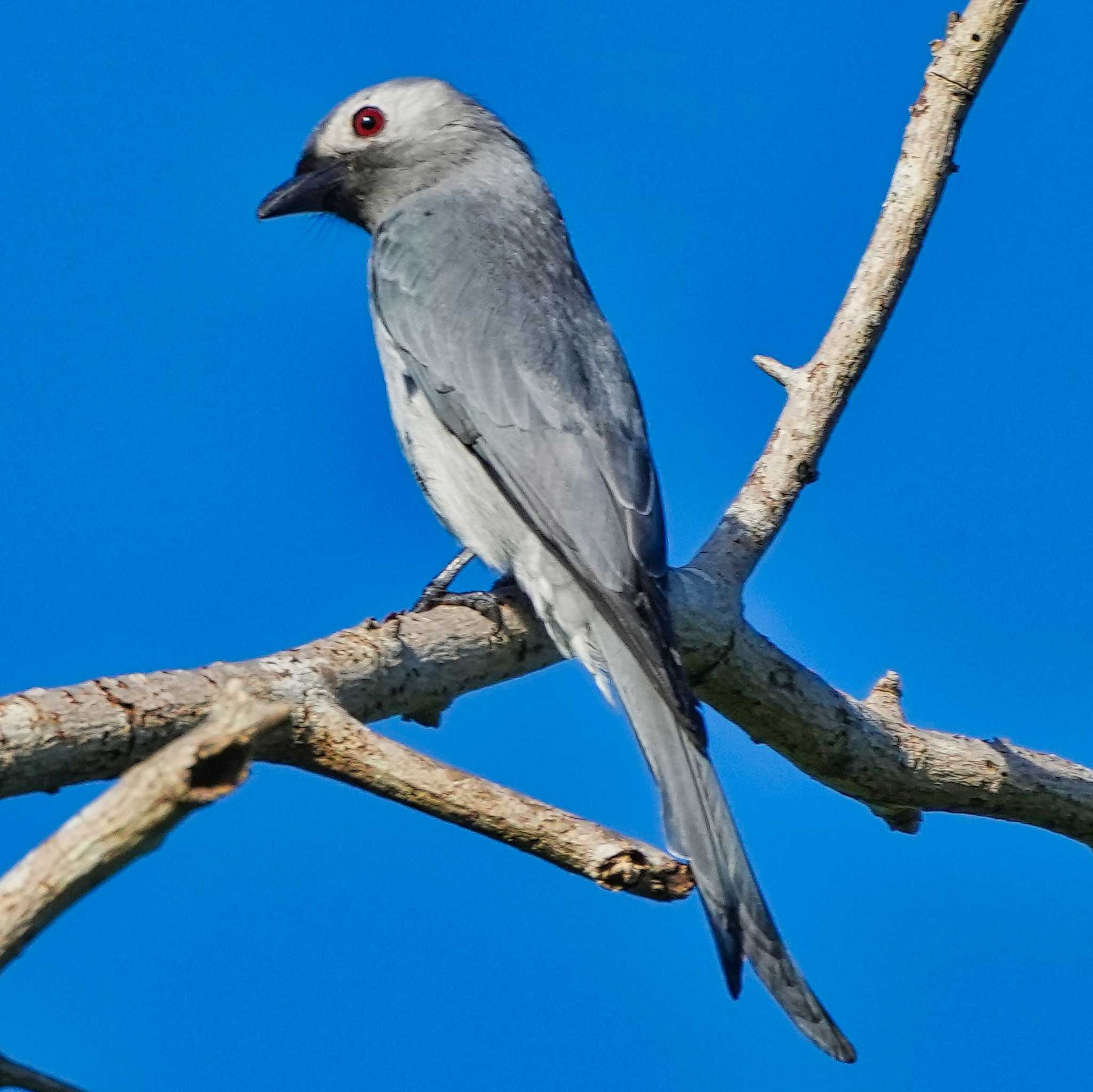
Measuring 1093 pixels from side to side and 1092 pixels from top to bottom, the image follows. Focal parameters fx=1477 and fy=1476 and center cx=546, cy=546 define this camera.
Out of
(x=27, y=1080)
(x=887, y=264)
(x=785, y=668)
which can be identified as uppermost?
(x=887, y=264)

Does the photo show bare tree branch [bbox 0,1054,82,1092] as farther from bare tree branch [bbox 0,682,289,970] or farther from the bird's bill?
the bird's bill

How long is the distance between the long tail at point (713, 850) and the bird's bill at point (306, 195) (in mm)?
3263

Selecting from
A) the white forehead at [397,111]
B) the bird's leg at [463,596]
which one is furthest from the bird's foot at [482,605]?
the white forehead at [397,111]

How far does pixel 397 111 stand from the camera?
→ 7.32m

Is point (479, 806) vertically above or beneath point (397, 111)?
beneath

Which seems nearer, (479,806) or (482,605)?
(479,806)

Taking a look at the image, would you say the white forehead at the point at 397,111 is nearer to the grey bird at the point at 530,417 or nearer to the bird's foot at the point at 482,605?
the grey bird at the point at 530,417

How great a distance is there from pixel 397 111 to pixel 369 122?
0.53 ft

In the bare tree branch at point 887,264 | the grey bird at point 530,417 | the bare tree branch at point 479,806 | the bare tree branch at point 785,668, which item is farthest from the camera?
the bare tree branch at point 887,264

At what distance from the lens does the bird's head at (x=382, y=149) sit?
7.18 m

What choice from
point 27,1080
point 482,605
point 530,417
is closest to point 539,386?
point 530,417

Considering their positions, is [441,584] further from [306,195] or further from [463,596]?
[306,195]

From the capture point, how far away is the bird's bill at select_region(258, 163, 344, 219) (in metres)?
7.23

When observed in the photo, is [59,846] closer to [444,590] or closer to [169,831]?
[169,831]
